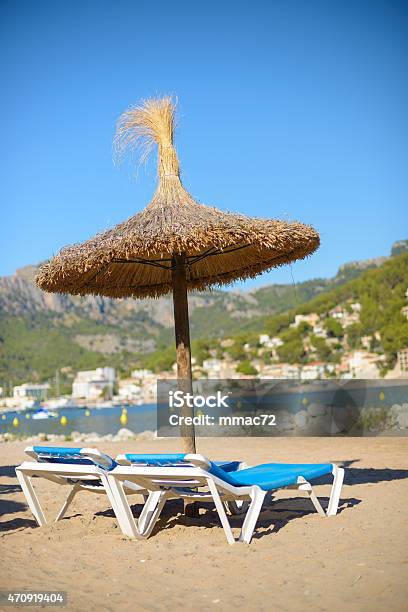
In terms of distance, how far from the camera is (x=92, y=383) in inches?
3875

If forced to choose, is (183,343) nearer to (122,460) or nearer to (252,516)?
(122,460)

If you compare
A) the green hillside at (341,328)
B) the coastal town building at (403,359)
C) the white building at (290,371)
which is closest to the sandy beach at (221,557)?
the coastal town building at (403,359)

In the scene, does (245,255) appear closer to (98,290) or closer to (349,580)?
(98,290)

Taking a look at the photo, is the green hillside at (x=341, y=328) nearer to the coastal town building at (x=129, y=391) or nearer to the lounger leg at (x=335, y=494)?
the coastal town building at (x=129, y=391)

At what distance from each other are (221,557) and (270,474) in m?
0.86

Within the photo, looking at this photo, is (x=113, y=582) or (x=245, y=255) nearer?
(x=113, y=582)

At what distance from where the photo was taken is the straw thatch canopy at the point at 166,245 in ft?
15.3

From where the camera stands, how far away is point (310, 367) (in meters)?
81.4

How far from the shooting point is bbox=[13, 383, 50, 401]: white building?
93188 millimetres

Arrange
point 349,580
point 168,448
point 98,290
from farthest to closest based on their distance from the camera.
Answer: point 168,448 < point 98,290 < point 349,580

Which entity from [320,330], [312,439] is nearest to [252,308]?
[320,330]

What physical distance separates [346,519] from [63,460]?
186cm

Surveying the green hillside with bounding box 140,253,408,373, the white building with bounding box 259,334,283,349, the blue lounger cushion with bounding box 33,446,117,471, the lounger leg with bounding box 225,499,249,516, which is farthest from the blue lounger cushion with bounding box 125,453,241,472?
the white building with bounding box 259,334,283,349

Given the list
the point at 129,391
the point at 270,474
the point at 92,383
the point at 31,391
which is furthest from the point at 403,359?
the point at 270,474
